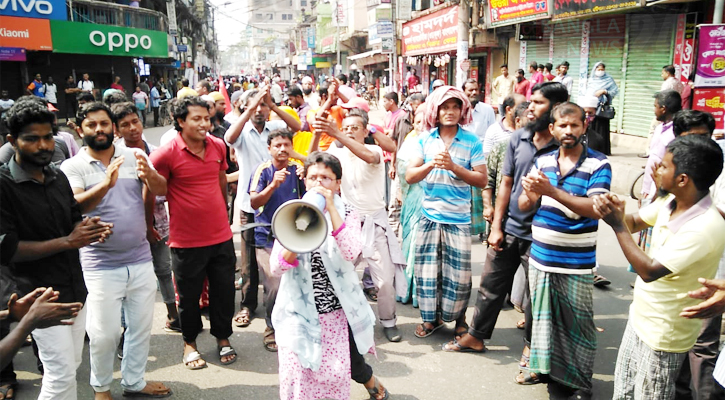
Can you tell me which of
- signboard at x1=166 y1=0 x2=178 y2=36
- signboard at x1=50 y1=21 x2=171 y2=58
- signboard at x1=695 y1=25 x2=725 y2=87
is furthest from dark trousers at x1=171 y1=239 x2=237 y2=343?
signboard at x1=166 y1=0 x2=178 y2=36

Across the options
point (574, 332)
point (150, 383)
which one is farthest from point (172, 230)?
point (574, 332)

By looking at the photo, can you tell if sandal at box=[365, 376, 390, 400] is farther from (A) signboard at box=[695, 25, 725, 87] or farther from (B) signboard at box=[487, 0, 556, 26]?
(B) signboard at box=[487, 0, 556, 26]

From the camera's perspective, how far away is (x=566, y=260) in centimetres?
326

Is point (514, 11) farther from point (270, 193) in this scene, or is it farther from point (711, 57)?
point (270, 193)

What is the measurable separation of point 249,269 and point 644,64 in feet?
33.7

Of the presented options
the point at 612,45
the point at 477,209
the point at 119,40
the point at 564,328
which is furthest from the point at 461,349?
the point at 119,40

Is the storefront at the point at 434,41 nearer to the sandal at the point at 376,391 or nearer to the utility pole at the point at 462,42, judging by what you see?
the utility pole at the point at 462,42

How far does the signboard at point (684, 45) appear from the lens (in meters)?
9.87

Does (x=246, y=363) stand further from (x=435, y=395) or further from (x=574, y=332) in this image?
(x=574, y=332)

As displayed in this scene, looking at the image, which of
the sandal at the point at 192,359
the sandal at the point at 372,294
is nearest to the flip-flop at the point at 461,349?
the sandal at the point at 372,294

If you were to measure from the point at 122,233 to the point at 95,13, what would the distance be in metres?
20.5

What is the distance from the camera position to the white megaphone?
2619mm

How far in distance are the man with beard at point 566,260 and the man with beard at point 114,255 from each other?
7.82ft

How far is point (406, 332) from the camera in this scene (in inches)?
176
